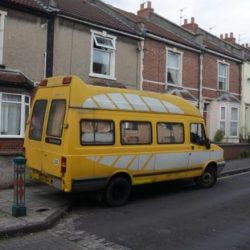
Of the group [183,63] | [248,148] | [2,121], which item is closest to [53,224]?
[2,121]

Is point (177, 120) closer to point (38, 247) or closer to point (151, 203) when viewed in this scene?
point (151, 203)

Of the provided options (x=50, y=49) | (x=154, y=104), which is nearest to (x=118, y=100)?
(x=154, y=104)

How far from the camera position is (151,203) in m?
11.1

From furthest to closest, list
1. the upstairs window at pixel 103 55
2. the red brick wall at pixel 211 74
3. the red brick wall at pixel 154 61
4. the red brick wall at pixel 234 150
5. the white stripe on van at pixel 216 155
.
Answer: the red brick wall at pixel 211 74 < the red brick wall at pixel 234 150 < the red brick wall at pixel 154 61 < the upstairs window at pixel 103 55 < the white stripe on van at pixel 216 155

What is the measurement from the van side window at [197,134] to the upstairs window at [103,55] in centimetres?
584

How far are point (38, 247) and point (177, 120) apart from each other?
21.0 feet

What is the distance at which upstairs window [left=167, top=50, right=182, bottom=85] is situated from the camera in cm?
2161

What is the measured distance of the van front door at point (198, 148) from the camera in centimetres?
1300

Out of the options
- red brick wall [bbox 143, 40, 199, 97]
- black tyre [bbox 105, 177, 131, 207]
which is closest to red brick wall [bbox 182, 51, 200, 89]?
red brick wall [bbox 143, 40, 199, 97]

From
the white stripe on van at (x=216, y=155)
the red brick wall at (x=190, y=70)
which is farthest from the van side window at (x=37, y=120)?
the red brick wall at (x=190, y=70)

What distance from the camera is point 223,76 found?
2566cm

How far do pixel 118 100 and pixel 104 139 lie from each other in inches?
43.3

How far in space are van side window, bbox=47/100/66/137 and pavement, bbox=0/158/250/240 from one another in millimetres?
1608

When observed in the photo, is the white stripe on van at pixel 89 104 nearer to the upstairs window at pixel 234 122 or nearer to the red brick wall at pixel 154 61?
the red brick wall at pixel 154 61
